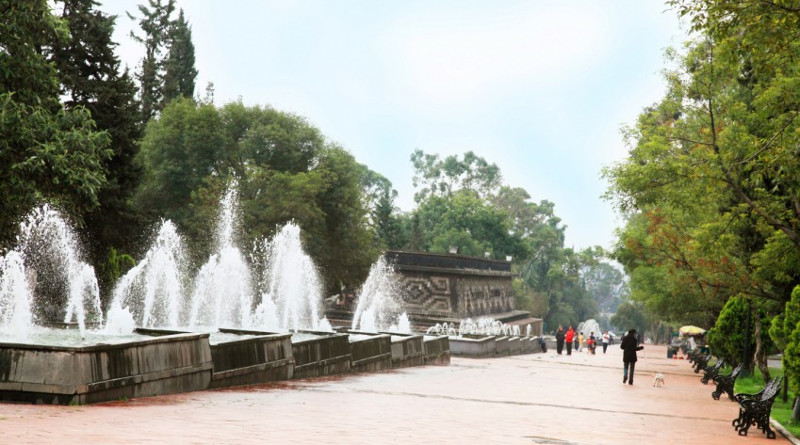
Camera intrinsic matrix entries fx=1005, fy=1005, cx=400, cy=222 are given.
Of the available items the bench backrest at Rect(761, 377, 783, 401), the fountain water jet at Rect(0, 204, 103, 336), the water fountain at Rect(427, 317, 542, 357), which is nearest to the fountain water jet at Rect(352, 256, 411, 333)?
the water fountain at Rect(427, 317, 542, 357)

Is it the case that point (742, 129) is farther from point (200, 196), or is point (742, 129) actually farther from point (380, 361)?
point (200, 196)

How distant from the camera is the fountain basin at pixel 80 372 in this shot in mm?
12516

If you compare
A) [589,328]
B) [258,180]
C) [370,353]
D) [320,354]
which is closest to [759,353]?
[370,353]

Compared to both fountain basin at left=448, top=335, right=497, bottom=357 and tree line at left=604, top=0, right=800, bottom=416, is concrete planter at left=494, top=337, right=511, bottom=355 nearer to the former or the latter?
fountain basin at left=448, top=335, right=497, bottom=357

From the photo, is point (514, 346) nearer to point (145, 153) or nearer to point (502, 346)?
point (502, 346)

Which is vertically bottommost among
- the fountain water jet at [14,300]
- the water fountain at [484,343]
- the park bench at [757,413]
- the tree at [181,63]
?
the park bench at [757,413]

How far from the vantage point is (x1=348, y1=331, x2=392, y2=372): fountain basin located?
23766 millimetres

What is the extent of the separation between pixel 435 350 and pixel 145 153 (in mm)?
30905

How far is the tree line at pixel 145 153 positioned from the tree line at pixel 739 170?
1508 centimetres

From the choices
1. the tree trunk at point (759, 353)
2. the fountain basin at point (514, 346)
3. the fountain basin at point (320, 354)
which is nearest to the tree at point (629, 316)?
the fountain basin at point (514, 346)

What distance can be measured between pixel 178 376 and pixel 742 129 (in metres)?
16.5

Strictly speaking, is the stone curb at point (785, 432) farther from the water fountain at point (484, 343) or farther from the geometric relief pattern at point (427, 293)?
the geometric relief pattern at point (427, 293)

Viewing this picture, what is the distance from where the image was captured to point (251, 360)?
1775 centimetres

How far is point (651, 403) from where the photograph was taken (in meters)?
21.4
